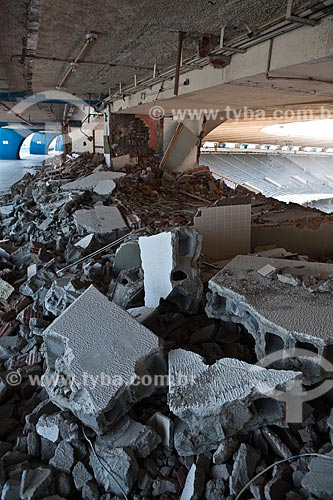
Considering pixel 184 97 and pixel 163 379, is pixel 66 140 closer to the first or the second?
pixel 184 97

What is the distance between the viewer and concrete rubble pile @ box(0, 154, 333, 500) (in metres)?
2.11

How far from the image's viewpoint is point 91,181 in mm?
8969

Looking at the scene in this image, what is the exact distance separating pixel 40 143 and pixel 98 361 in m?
28.4

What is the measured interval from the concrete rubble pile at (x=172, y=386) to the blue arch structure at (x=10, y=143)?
71.5ft

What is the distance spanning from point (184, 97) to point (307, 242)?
114 inches

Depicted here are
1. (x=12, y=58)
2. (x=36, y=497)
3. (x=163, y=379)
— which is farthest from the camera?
(x=12, y=58)

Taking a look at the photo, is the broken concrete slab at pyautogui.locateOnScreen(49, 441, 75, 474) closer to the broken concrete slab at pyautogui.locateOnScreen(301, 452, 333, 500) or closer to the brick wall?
the broken concrete slab at pyautogui.locateOnScreen(301, 452, 333, 500)

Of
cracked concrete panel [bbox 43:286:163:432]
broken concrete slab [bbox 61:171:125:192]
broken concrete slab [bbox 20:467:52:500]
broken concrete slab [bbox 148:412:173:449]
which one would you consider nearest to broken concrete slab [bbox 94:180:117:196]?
broken concrete slab [bbox 61:171:125:192]

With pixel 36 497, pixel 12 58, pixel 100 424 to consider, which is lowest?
pixel 36 497

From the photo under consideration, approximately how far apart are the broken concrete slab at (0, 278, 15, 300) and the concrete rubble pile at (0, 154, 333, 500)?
3.14 feet

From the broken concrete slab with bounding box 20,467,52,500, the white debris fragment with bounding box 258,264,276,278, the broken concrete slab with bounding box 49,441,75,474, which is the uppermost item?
the white debris fragment with bounding box 258,264,276,278

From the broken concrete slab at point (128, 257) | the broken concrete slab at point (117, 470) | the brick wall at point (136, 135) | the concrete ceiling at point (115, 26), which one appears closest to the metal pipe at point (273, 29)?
the concrete ceiling at point (115, 26)

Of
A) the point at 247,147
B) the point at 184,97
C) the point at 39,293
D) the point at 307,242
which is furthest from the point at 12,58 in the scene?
the point at 247,147

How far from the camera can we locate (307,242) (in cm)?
553
